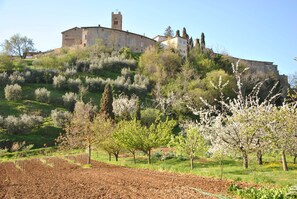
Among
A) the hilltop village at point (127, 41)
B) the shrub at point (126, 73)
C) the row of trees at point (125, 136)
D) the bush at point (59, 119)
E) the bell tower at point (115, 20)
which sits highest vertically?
the bell tower at point (115, 20)

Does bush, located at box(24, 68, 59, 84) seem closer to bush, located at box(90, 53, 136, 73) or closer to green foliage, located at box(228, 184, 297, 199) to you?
bush, located at box(90, 53, 136, 73)

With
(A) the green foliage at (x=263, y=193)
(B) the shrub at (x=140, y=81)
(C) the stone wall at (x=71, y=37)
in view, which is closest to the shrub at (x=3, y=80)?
(B) the shrub at (x=140, y=81)

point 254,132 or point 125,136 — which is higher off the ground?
point 254,132

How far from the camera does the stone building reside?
120 m

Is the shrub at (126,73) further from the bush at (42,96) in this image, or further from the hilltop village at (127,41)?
the bush at (42,96)

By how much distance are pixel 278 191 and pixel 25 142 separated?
1591 inches

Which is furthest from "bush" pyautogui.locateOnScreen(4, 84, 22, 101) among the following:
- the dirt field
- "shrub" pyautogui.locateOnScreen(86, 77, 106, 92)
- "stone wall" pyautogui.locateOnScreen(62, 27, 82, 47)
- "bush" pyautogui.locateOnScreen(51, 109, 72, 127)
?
"stone wall" pyautogui.locateOnScreen(62, 27, 82, 47)

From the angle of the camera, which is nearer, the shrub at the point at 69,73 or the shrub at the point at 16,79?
the shrub at the point at 16,79

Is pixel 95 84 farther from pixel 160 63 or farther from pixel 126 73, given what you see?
pixel 160 63

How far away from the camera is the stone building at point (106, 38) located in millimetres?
119688

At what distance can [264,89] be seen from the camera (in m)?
102

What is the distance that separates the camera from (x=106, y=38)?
4771 inches

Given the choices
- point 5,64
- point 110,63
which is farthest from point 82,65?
point 5,64

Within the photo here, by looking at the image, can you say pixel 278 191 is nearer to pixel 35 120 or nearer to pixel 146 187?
pixel 146 187
